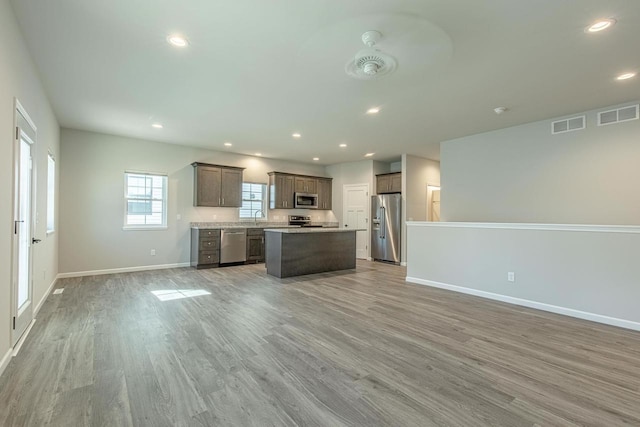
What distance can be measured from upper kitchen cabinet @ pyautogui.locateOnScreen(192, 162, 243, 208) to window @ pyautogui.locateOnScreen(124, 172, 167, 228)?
701mm

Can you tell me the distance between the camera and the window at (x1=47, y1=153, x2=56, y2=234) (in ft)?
15.1

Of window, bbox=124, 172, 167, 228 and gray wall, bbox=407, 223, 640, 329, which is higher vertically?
window, bbox=124, 172, 167, 228

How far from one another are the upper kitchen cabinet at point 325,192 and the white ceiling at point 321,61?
3.79m

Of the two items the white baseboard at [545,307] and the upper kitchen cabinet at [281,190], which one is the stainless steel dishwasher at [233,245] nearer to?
the upper kitchen cabinet at [281,190]

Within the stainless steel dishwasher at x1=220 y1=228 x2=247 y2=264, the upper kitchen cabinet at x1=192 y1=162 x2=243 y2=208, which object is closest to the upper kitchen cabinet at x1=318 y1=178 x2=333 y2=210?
the upper kitchen cabinet at x1=192 y1=162 x2=243 y2=208

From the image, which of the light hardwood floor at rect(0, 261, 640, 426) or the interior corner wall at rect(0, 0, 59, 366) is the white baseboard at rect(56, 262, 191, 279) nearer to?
the light hardwood floor at rect(0, 261, 640, 426)

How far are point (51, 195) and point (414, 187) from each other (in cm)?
750

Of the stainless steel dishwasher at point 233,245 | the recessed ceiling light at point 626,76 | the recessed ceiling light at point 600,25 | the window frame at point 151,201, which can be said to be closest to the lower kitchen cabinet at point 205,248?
the stainless steel dishwasher at point 233,245

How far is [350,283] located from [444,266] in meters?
1.64

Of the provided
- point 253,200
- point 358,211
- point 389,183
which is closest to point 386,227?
point 358,211

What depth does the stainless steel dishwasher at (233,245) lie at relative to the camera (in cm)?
675

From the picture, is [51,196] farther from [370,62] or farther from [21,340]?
[370,62]

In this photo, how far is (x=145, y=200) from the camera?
21.0ft

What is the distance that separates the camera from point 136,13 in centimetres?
235
